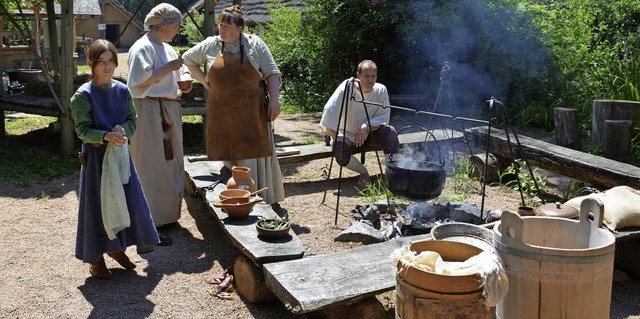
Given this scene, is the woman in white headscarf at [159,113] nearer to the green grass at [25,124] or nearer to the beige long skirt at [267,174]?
the beige long skirt at [267,174]

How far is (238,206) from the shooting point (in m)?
4.88

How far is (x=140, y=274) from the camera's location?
190 inches

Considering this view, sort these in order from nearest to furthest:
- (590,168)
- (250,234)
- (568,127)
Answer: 1. (250,234)
2. (590,168)
3. (568,127)

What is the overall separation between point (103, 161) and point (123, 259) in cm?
82

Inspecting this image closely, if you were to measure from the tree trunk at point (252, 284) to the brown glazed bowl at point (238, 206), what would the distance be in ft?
1.71

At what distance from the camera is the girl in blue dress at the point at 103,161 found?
4410 mm

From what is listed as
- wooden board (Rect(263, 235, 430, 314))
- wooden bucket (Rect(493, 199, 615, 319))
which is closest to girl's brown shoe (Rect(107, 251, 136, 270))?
wooden board (Rect(263, 235, 430, 314))

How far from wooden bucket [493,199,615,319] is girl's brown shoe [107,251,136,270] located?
111 inches

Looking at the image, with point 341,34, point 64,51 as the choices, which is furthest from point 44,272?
point 341,34

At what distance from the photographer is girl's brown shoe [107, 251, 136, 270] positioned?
15.6 feet

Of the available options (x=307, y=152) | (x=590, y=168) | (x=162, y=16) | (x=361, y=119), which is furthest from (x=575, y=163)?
(x=162, y=16)

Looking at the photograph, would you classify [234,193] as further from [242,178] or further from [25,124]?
[25,124]

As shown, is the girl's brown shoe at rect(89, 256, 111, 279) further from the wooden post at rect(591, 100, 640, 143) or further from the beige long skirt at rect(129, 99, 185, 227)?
the wooden post at rect(591, 100, 640, 143)

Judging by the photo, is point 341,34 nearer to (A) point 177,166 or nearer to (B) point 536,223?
(A) point 177,166
